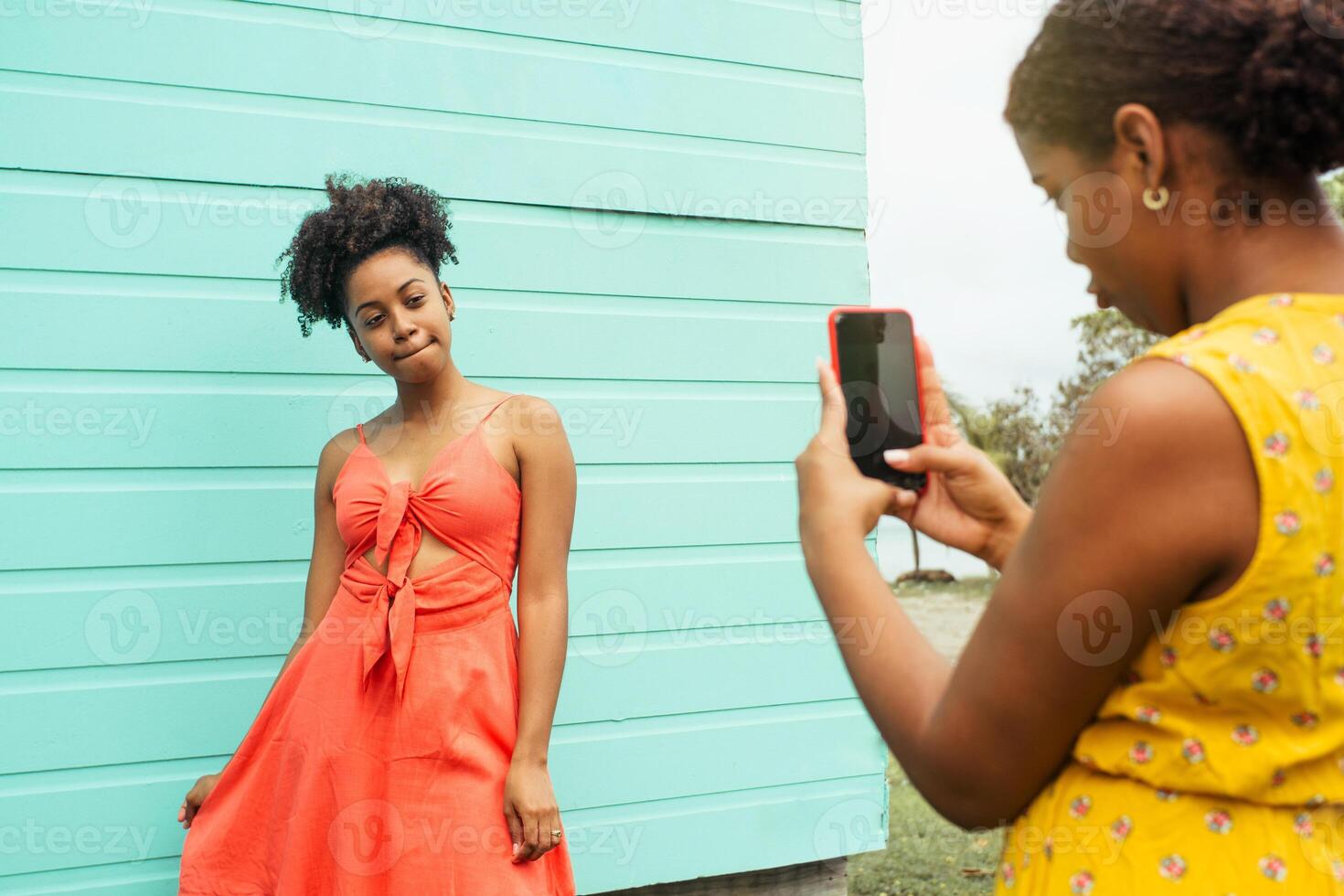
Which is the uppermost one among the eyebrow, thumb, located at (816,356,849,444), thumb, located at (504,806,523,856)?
the eyebrow

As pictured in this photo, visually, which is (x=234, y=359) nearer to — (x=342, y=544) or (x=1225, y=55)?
(x=342, y=544)

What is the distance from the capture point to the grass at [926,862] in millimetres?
4637

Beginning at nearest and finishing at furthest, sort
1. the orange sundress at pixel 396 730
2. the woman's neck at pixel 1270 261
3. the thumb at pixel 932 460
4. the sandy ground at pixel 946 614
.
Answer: the woman's neck at pixel 1270 261 < the thumb at pixel 932 460 < the orange sundress at pixel 396 730 < the sandy ground at pixel 946 614

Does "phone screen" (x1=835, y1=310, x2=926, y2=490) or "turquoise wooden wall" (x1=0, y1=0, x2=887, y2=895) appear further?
"turquoise wooden wall" (x1=0, y1=0, x2=887, y2=895)

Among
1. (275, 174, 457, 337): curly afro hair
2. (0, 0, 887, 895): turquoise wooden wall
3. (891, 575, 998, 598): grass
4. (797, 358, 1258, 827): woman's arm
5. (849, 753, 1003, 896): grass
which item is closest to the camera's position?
(797, 358, 1258, 827): woman's arm

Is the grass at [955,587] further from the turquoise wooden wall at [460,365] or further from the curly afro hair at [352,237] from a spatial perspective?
the curly afro hair at [352,237]

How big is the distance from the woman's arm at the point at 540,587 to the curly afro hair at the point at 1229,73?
165 cm

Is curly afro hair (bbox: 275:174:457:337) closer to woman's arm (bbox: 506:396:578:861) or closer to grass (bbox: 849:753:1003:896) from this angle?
woman's arm (bbox: 506:396:578:861)

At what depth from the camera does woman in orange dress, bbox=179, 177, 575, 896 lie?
89.4 inches

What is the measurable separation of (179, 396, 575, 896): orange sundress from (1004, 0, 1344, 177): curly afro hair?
1.69 metres

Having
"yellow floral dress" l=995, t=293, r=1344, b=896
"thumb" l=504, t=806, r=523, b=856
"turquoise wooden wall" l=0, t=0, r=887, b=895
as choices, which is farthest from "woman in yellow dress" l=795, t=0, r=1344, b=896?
"turquoise wooden wall" l=0, t=0, r=887, b=895

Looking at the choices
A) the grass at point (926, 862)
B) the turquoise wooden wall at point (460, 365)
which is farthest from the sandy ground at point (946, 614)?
the turquoise wooden wall at point (460, 365)

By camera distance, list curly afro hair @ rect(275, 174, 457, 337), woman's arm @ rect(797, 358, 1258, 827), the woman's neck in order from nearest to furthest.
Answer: woman's arm @ rect(797, 358, 1258, 827)
the woman's neck
curly afro hair @ rect(275, 174, 457, 337)

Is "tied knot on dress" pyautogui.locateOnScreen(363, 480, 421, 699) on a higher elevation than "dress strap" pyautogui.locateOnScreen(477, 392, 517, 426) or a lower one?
lower
